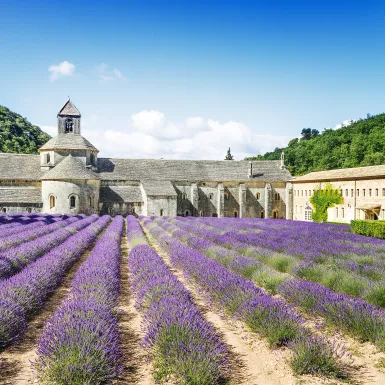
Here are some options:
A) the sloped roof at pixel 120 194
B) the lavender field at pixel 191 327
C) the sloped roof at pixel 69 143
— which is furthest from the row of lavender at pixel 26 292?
the sloped roof at pixel 69 143

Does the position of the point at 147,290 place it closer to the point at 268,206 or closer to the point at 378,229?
the point at 378,229

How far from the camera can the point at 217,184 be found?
129 ft

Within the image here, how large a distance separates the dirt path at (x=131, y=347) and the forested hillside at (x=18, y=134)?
189 ft

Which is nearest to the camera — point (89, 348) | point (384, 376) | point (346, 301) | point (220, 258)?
point (89, 348)

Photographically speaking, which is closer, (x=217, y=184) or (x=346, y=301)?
(x=346, y=301)

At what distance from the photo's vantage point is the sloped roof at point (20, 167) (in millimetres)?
34344

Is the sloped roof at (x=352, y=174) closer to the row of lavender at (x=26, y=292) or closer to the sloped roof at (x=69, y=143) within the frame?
the sloped roof at (x=69, y=143)

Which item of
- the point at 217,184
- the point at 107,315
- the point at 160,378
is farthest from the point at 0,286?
the point at 217,184

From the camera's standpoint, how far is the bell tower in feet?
124

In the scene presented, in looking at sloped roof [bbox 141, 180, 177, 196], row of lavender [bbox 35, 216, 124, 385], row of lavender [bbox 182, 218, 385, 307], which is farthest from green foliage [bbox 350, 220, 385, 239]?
sloped roof [bbox 141, 180, 177, 196]

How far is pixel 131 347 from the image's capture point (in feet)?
16.6

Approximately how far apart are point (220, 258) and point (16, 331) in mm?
6144

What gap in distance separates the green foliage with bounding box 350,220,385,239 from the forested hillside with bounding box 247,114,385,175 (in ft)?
109

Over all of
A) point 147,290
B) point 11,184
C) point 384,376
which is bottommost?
point 384,376
